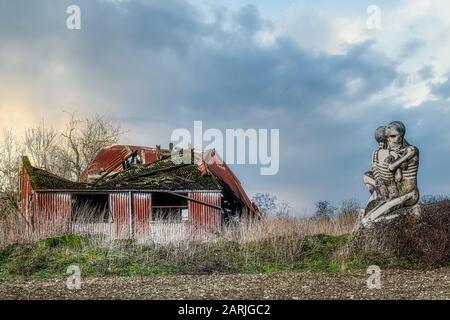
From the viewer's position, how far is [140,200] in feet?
108

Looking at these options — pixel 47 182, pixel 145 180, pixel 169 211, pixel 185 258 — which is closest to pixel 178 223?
pixel 169 211

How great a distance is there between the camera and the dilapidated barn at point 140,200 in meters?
30.9

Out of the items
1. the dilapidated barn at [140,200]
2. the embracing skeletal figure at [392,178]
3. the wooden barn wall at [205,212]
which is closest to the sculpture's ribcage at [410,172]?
the embracing skeletal figure at [392,178]

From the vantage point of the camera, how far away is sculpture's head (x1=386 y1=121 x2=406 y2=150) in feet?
64.2

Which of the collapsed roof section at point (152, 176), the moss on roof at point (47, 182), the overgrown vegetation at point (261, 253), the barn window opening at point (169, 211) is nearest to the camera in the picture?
the overgrown vegetation at point (261, 253)

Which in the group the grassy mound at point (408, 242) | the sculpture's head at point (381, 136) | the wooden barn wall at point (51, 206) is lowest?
the grassy mound at point (408, 242)

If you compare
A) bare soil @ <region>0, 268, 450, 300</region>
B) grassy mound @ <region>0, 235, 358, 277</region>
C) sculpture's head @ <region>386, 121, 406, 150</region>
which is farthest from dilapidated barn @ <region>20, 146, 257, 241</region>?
bare soil @ <region>0, 268, 450, 300</region>

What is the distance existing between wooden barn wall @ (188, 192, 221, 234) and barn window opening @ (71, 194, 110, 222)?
420 cm

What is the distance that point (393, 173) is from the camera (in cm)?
1941

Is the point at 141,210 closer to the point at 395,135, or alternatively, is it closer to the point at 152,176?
the point at 152,176

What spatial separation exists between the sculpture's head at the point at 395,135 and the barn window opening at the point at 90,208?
15.2 m

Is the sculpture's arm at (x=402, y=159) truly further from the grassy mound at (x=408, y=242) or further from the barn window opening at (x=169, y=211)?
the barn window opening at (x=169, y=211)

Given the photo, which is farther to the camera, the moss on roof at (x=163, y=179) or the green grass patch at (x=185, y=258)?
the moss on roof at (x=163, y=179)

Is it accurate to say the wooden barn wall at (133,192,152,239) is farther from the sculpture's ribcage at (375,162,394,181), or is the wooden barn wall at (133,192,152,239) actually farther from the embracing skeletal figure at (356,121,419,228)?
the sculpture's ribcage at (375,162,394,181)
